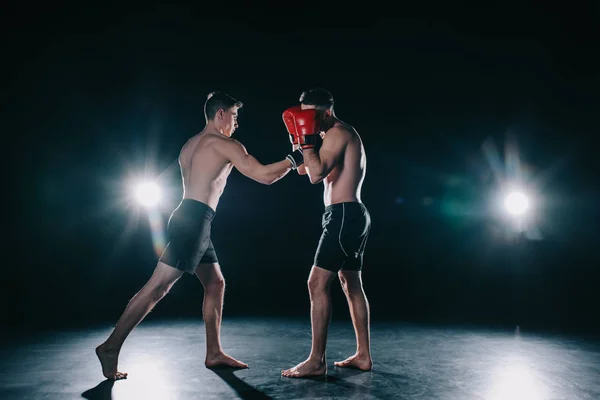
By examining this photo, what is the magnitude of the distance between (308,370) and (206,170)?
114 centimetres

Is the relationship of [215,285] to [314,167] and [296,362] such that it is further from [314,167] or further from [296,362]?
[314,167]

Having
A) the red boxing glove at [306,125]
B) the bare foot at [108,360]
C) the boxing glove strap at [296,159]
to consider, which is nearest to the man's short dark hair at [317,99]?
the red boxing glove at [306,125]

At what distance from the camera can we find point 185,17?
616 centimetres

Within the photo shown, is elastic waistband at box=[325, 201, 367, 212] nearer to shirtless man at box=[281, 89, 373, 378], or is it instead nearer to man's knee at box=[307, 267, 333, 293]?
shirtless man at box=[281, 89, 373, 378]

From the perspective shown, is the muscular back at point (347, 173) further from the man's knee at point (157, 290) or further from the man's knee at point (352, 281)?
the man's knee at point (157, 290)

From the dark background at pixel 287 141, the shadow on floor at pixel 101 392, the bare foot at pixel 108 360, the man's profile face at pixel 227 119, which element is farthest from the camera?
the dark background at pixel 287 141

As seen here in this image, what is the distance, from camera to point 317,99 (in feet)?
8.64

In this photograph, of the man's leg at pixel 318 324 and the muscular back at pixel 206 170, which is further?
the muscular back at pixel 206 170

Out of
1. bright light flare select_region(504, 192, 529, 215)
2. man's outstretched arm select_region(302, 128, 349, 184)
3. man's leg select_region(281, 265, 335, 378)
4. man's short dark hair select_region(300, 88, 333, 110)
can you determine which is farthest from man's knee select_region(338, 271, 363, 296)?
bright light flare select_region(504, 192, 529, 215)

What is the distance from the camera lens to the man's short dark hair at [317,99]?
263 centimetres

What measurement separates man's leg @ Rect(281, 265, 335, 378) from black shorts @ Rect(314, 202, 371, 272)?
6cm

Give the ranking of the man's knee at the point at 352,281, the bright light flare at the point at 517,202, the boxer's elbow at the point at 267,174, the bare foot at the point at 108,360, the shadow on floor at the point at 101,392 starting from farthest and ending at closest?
the bright light flare at the point at 517,202 → the man's knee at the point at 352,281 → the boxer's elbow at the point at 267,174 → the bare foot at the point at 108,360 → the shadow on floor at the point at 101,392

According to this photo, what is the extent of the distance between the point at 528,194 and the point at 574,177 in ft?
2.08

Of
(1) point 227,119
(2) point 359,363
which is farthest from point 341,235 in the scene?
(1) point 227,119
